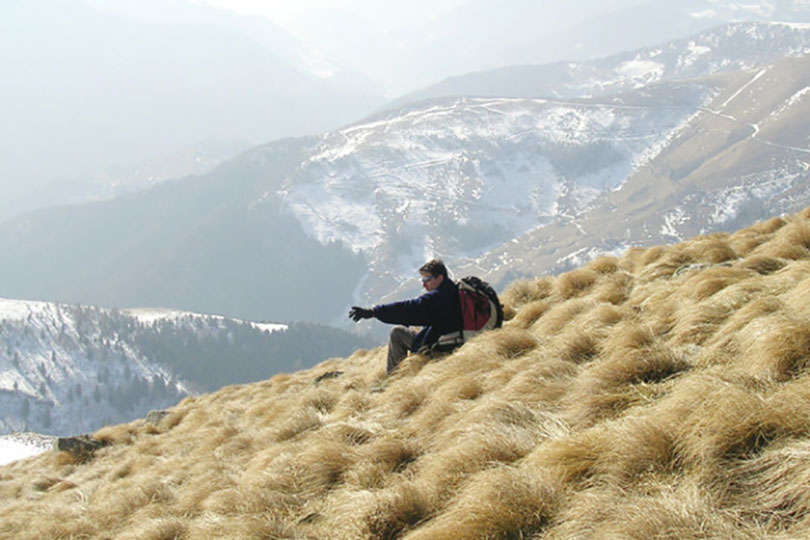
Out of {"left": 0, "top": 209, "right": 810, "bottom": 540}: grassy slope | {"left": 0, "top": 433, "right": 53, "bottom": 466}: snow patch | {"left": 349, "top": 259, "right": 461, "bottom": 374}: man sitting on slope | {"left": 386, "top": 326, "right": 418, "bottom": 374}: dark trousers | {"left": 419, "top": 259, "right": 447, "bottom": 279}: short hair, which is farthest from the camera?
{"left": 0, "top": 433, "right": 53, "bottom": 466}: snow patch

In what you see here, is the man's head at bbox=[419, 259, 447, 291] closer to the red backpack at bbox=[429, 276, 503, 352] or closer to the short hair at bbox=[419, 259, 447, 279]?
the short hair at bbox=[419, 259, 447, 279]

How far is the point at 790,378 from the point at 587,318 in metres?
4.22

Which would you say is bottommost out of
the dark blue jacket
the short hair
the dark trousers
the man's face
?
the dark trousers

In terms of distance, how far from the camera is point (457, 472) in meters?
5.22

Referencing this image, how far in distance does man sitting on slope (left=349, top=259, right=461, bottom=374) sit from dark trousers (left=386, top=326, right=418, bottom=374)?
0.56 ft

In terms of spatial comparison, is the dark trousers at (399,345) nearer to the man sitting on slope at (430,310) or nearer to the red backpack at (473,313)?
the man sitting on slope at (430,310)

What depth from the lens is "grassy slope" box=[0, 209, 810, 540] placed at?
3.83 meters

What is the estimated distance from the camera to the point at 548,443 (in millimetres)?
4973

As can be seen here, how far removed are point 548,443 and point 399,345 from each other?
6399 mm

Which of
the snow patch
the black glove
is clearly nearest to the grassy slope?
the black glove

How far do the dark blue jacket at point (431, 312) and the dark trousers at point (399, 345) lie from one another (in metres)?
0.44

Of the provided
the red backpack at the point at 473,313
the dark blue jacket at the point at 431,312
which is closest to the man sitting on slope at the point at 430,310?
the dark blue jacket at the point at 431,312

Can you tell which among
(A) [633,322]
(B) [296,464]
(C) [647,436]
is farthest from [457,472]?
(A) [633,322]

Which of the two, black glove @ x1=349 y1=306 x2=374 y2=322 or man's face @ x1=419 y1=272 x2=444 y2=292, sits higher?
man's face @ x1=419 y1=272 x2=444 y2=292
